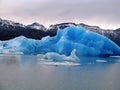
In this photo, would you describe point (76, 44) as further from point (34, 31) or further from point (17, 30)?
point (17, 30)

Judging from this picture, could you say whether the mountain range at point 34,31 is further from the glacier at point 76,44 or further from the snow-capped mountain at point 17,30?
the glacier at point 76,44

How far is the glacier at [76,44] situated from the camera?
31562 millimetres

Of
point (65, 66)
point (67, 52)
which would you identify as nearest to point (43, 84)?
point (65, 66)

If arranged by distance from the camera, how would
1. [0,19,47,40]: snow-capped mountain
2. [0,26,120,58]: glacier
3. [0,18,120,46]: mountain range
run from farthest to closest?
1. [0,18,120,46]: mountain range
2. [0,19,47,40]: snow-capped mountain
3. [0,26,120,58]: glacier

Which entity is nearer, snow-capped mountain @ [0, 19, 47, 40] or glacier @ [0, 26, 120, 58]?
glacier @ [0, 26, 120, 58]

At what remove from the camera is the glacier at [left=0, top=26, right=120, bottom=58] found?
31562 mm

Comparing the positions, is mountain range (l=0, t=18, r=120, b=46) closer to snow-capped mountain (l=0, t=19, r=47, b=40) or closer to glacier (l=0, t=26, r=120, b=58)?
snow-capped mountain (l=0, t=19, r=47, b=40)

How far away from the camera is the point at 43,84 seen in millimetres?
12133

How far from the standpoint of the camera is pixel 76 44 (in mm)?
31562

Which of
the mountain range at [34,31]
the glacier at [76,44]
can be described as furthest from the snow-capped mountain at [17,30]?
the glacier at [76,44]

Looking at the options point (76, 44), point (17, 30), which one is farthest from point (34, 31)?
point (76, 44)

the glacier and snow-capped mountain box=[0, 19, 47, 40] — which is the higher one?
snow-capped mountain box=[0, 19, 47, 40]

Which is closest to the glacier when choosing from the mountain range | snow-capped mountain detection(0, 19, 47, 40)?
snow-capped mountain detection(0, 19, 47, 40)

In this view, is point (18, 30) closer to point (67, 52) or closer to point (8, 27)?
point (8, 27)
